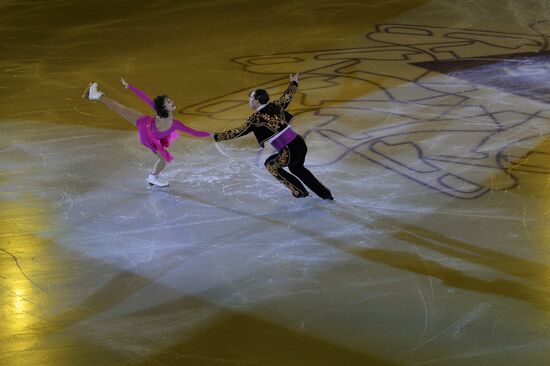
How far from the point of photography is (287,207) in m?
8.16

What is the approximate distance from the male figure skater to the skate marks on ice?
0.98 m

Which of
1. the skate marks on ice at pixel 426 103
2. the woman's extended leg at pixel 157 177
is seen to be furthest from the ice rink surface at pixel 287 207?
the woman's extended leg at pixel 157 177

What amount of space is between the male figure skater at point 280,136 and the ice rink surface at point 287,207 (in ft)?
0.60

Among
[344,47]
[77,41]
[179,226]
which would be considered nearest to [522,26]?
[344,47]

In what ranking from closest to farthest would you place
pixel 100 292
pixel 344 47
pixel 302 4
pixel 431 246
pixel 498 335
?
1. pixel 498 335
2. pixel 100 292
3. pixel 431 246
4. pixel 344 47
5. pixel 302 4

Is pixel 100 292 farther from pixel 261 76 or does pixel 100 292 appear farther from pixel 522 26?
pixel 522 26

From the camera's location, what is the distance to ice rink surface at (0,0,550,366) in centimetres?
600

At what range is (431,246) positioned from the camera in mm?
7246

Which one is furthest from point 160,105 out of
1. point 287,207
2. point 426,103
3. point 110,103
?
point 426,103

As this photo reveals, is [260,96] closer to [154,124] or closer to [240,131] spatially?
[240,131]

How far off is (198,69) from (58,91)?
81.7 inches

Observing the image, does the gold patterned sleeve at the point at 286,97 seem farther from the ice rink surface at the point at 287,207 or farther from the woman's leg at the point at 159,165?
the woman's leg at the point at 159,165

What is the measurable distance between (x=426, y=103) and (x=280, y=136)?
352cm

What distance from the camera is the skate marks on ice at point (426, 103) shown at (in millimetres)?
9078
